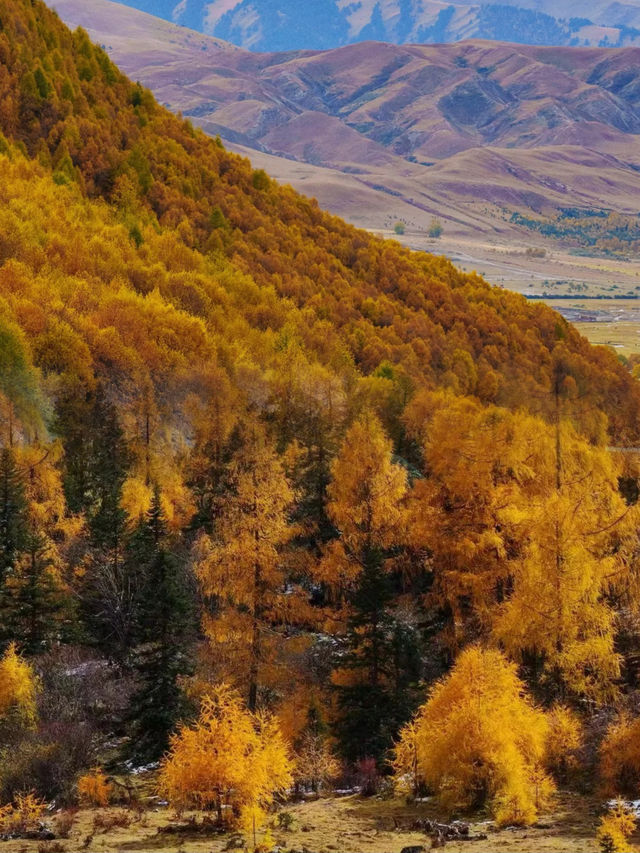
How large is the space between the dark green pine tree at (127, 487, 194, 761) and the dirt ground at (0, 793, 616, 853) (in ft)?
16.7

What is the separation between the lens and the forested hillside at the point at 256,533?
41938 mm

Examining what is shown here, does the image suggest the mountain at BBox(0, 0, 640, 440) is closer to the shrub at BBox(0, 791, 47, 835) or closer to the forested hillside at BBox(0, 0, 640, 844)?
the forested hillside at BBox(0, 0, 640, 844)

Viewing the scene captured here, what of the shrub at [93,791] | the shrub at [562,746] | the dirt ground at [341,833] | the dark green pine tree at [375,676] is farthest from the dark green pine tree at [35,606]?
the shrub at [562,746]

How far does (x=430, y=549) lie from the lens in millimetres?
53406

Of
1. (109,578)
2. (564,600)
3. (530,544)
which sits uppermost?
(530,544)

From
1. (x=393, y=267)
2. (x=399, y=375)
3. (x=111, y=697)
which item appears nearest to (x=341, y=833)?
(x=111, y=697)

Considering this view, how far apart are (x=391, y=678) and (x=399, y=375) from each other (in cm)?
5530

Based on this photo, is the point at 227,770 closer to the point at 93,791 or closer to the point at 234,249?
the point at 93,791

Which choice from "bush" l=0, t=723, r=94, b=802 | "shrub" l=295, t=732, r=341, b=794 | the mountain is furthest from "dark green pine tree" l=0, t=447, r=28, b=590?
the mountain

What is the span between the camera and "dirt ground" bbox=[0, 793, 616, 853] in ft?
103

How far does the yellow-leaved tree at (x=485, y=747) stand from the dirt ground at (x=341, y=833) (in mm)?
780

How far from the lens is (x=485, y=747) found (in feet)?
113

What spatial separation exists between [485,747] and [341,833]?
5.40 meters

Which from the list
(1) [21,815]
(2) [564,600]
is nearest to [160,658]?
(1) [21,815]
